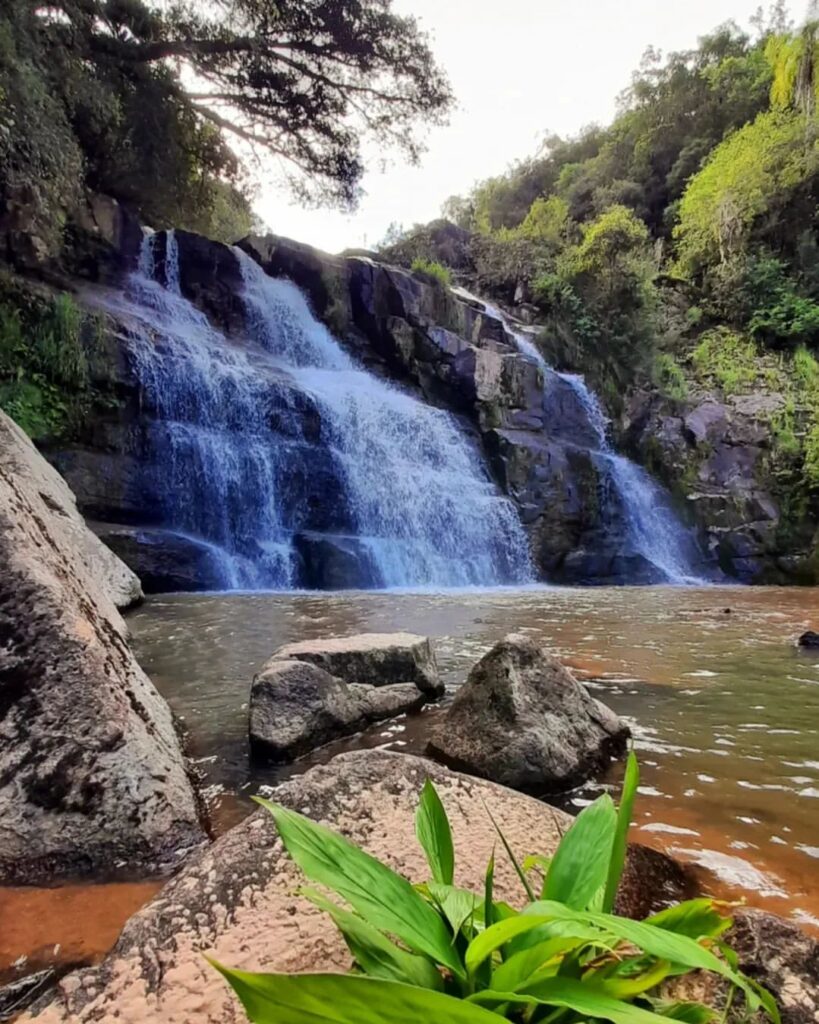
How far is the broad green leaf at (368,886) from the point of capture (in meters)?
0.78

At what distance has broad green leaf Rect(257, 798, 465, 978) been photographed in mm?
782

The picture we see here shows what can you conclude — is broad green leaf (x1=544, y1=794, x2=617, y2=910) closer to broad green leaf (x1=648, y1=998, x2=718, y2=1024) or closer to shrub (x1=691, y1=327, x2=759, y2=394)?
broad green leaf (x1=648, y1=998, x2=718, y2=1024)

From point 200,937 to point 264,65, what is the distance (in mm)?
16145

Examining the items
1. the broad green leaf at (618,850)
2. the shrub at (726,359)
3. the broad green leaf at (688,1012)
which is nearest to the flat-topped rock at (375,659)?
the broad green leaf at (618,850)

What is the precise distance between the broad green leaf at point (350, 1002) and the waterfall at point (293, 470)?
9.53 meters

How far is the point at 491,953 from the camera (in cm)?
74

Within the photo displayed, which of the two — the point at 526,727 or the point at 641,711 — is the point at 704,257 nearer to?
the point at 641,711

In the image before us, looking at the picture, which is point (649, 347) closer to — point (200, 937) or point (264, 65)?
point (264, 65)

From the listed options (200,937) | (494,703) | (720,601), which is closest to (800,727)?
(494,703)

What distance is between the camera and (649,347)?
17.3 meters

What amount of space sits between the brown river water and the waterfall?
8.72 feet

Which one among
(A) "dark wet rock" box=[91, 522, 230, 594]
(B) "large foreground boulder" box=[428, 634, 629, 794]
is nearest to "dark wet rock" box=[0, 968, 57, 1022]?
(B) "large foreground boulder" box=[428, 634, 629, 794]

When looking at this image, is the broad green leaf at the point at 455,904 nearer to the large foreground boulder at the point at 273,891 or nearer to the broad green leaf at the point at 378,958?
the broad green leaf at the point at 378,958

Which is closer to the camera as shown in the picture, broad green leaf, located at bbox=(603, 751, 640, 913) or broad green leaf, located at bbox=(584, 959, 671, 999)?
broad green leaf, located at bbox=(584, 959, 671, 999)
